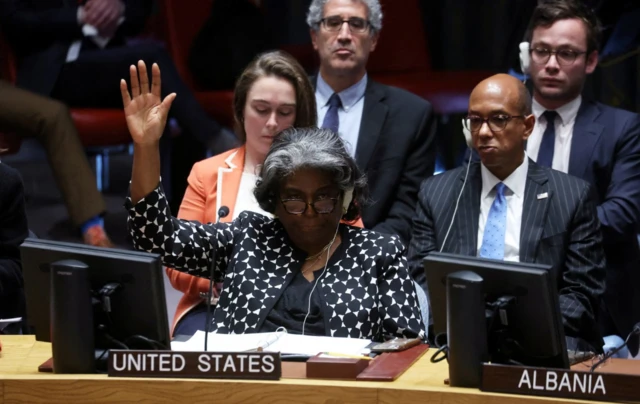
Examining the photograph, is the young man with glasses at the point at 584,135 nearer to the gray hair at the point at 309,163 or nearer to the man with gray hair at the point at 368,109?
the man with gray hair at the point at 368,109

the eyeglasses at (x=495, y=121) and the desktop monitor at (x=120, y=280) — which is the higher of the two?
the eyeglasses at (x=495, y=121)

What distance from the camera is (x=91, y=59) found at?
4.99m

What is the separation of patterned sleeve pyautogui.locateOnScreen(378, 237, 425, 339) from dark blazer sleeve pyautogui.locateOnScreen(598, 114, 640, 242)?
4.05 ft

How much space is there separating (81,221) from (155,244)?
2.19 metres

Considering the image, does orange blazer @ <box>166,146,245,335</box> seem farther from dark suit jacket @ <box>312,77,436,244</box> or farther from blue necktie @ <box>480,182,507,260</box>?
blue necktie @ <box>480,182,507,260</box>

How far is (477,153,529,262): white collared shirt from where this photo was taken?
362 centimetres

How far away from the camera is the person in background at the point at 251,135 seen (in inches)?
144

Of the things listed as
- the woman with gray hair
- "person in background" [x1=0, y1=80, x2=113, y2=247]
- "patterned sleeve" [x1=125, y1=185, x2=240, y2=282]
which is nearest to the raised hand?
the woman with gray hair

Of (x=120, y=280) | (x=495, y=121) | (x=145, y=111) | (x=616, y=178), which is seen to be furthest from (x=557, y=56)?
(x=120, y=280)

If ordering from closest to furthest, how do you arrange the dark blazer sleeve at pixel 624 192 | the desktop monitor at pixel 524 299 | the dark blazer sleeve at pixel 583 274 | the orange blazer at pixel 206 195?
the desktop monitor at pixel 524 299
the dark blazer sleeve at pixel 583 274
the orange blazer at pixel 206 195
the dark blazer sleeve at pixel 624 192

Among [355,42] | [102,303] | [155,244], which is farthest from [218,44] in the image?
[102,303]

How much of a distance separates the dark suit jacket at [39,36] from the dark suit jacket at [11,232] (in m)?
1.39

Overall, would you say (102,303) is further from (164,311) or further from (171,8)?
(171,8)

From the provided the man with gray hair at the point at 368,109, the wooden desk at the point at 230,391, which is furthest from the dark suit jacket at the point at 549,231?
the wooden desk at the point at 230,391
